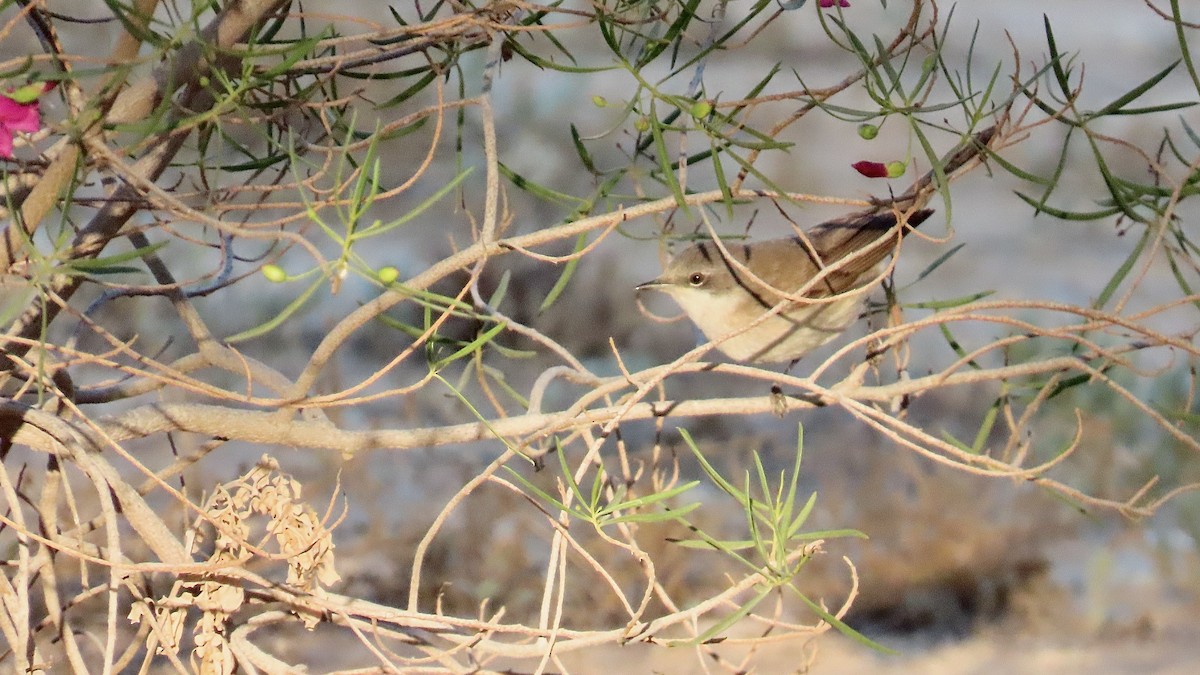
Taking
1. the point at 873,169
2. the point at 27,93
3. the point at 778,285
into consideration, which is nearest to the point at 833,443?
the point at 778,285

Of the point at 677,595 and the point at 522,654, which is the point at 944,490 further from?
the point at 522,654

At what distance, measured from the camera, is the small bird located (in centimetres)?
100

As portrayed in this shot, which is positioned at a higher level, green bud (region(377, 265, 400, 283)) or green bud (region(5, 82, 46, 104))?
green bud (region(5, 82, 46, 104))

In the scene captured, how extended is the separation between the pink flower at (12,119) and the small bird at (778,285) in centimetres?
62

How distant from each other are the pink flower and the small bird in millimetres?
620

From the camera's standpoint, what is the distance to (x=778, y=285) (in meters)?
1.07

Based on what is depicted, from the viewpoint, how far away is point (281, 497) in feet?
1.74

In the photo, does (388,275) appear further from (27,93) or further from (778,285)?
(778,285)

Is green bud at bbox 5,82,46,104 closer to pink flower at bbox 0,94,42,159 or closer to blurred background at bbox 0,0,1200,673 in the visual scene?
pink flower at bbox 0,94,42,159

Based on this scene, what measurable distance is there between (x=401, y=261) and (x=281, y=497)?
3.89 feet

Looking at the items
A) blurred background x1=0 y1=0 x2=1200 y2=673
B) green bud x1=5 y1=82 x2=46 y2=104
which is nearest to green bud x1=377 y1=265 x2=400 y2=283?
green bud x1=5 y1=82 x2=46 y2=104

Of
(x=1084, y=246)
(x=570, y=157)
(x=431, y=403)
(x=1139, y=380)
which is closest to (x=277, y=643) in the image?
(x=431, y=403)

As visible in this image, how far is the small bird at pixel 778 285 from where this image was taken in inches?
39.4

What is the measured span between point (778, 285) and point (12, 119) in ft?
2.44
